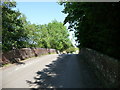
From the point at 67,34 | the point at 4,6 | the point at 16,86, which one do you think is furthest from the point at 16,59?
the point at 67,34

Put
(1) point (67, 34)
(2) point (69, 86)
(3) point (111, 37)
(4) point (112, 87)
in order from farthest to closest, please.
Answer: (1) point (67, 34) < (2) point (69, 86) < (3) point (111, 37) < (4) point (112, 87)

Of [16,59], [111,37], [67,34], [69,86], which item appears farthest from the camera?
[67,34]

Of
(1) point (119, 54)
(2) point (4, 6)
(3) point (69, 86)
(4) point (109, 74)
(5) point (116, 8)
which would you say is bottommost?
(3) point (69, 86)

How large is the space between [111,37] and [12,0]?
1662cm

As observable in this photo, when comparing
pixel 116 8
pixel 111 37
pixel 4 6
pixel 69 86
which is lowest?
pixel 69 86

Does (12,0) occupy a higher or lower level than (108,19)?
higher

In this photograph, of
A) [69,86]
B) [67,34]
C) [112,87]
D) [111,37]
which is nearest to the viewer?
[112,87]

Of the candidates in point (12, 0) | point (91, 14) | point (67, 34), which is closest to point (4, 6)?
point (12, 0)

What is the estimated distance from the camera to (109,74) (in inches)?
291

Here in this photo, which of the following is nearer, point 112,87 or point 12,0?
point 112,87

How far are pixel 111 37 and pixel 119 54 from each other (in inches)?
34.9

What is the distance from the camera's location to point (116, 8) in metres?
6.92

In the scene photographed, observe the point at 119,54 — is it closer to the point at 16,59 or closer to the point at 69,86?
the point at 69,86

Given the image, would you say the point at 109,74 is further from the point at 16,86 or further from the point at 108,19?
the point at 16,86
